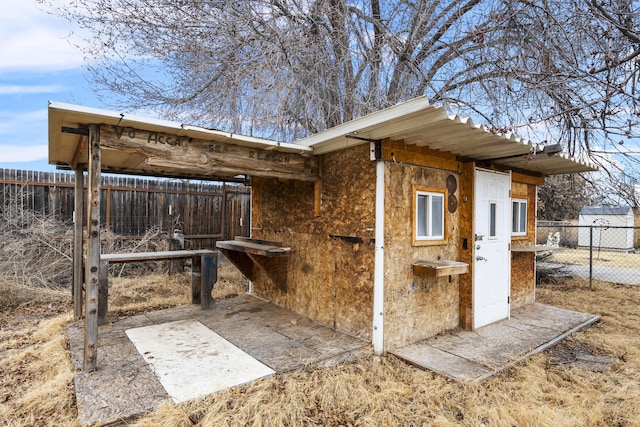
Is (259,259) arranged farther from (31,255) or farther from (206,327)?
(31,255)

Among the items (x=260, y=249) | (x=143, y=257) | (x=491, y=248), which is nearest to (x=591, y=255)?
(x=491, y=248)

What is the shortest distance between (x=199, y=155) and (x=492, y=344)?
3.77 m

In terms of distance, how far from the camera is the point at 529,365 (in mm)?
3281

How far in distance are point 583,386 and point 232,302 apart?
4456mm

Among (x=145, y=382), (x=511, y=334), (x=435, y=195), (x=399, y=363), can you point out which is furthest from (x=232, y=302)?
(x=511, y=334)

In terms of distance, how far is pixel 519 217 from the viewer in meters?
5.43

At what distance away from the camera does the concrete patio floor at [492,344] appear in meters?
3.19

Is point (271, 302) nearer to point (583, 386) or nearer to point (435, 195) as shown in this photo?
point (435, 195)

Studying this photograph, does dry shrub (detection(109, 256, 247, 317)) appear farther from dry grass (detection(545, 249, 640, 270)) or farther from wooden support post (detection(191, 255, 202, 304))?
dry grass (detection(545, 249, 640, 270))

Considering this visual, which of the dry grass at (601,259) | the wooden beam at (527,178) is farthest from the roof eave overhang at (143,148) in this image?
the dry grass at (601,259)

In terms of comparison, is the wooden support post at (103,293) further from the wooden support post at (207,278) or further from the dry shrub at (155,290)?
the wooden support post at (207,278)

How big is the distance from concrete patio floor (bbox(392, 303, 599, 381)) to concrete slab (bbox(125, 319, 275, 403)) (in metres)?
1.59

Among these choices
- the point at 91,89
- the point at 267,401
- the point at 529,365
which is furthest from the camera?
the point at 91,89

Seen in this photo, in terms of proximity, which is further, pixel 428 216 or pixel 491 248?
pixel 491 248
